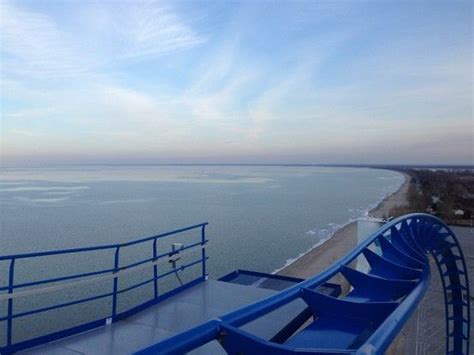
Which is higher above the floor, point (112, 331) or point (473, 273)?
point (112, 331)

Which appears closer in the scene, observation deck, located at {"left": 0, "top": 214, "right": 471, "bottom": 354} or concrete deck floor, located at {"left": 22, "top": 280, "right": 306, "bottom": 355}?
observation deck, located at {"left": 0, "top": 214, "right": 471, "bottom": 354}

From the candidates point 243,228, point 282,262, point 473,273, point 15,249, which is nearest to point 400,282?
point 473,273

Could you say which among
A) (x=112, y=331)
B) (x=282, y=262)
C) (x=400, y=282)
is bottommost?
(x=282, y=262)

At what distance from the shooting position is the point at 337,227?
1822 inches

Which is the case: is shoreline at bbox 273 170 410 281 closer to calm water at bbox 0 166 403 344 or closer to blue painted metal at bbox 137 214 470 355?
calm water at bbox 0 166 403 344

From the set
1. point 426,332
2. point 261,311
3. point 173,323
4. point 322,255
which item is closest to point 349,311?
point 261,311

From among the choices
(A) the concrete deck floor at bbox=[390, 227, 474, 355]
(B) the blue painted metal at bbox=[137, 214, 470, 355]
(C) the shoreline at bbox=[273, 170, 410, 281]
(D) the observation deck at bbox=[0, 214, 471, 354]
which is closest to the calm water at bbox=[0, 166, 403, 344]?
(C) the shoreline at bbox=[273, 170, 410, 281]

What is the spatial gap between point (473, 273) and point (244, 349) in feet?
84.5

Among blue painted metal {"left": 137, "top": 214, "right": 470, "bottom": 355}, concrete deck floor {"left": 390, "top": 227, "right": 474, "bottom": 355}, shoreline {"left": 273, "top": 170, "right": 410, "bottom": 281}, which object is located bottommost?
shoreline {"left": 273, "top": 170, "right": 410, "bottom": 281}

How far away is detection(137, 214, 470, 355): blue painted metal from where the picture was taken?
3121mm

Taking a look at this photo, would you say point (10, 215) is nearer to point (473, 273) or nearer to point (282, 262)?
point (282, 262)

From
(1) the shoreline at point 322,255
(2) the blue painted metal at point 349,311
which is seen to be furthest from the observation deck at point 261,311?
(1) the shoreline at point 322,255

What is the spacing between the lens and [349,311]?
186 inches

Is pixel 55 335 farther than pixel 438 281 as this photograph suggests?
No
